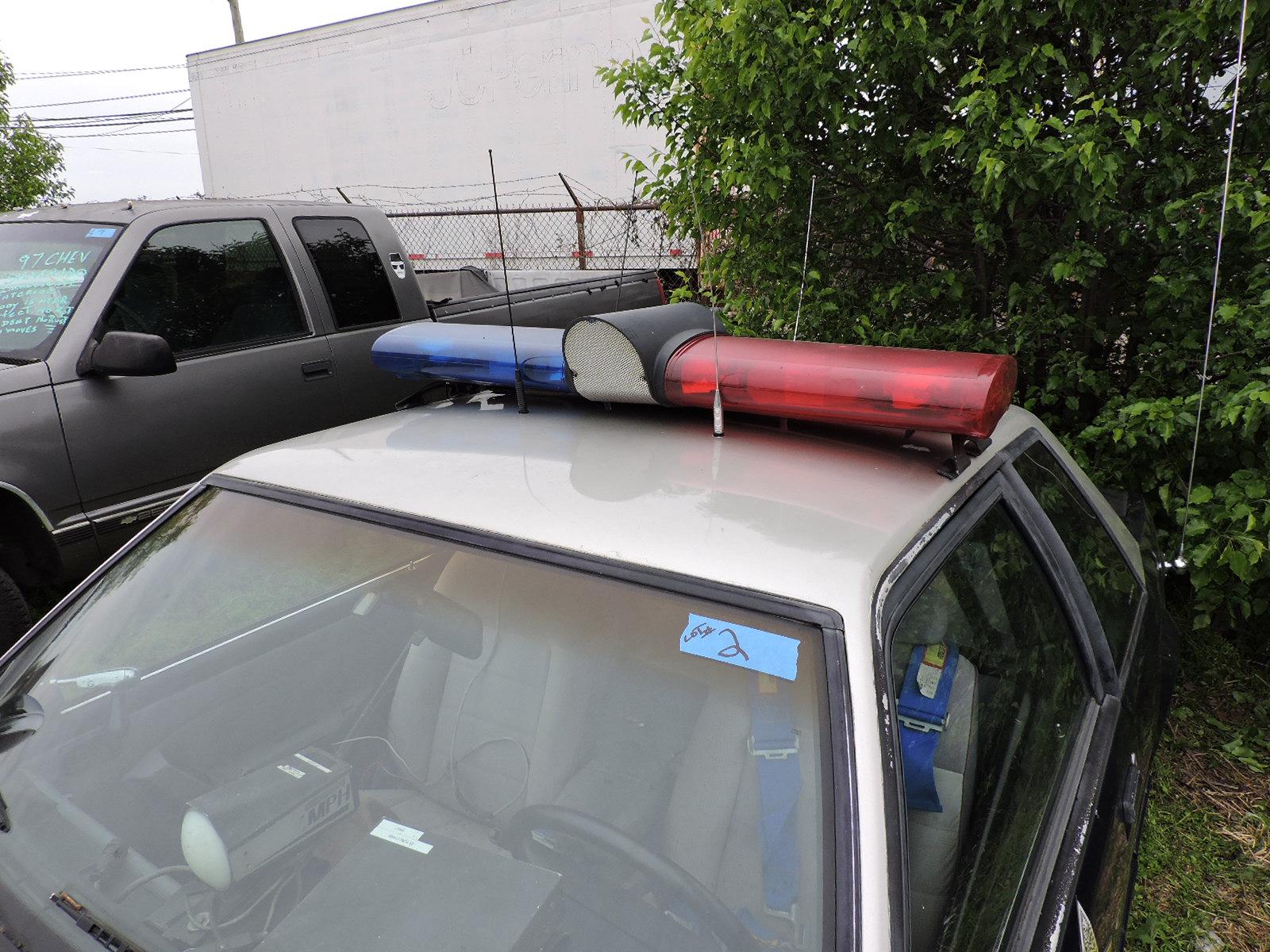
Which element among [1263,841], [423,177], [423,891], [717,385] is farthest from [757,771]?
[423,177]

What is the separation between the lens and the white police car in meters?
1.26

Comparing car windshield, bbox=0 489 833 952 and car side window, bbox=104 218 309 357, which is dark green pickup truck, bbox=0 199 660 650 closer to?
car side window, bbox=104 218 309 357

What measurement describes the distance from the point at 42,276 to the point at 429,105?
13193 millimetres

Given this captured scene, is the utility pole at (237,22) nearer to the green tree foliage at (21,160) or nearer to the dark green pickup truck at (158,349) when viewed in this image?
the green tree foliage at (21,160)

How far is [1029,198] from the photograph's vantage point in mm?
3322

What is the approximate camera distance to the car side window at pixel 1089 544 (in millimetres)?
2090

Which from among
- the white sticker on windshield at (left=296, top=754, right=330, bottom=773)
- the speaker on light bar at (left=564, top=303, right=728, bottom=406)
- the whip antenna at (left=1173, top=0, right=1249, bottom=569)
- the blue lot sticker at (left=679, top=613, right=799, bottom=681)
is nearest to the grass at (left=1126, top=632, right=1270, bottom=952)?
the whip antenna at (left=1173, top=0, right=1249, bottom=569)

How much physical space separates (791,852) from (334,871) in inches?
29.0

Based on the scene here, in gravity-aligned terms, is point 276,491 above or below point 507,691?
above

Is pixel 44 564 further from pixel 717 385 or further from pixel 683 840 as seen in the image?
pixel 683 840

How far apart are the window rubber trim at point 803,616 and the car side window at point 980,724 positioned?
0.31 ft

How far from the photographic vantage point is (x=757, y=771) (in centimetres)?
127

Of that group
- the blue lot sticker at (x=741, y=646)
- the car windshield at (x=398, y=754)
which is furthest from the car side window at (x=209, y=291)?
the blue lot sticker at (x=741, y=646)

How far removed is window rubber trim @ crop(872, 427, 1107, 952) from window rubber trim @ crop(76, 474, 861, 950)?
4cm
